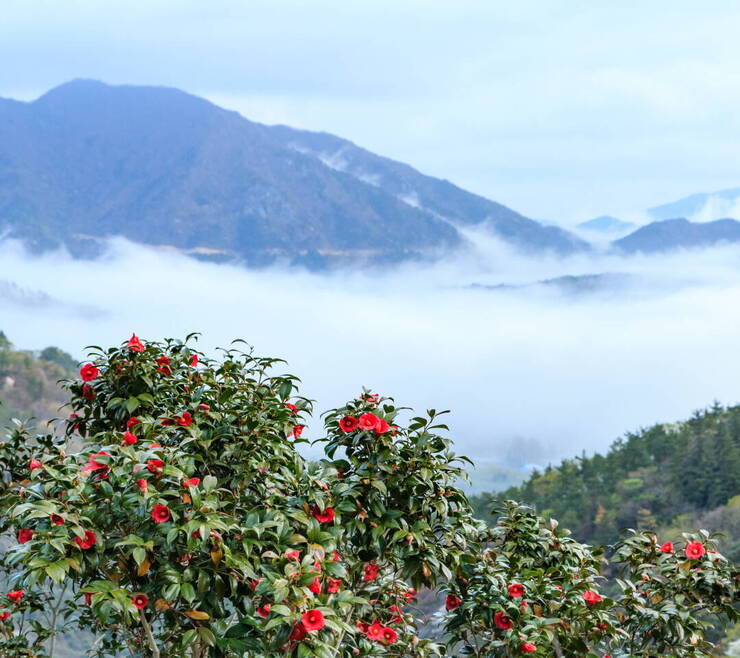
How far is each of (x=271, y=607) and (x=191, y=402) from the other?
1818 millimetres

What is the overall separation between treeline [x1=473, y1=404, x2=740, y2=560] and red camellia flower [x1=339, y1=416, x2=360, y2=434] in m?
36.0

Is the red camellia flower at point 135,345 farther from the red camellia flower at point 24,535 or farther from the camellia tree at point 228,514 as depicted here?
the red camellia flower at point 24,535

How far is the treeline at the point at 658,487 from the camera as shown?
45.1m

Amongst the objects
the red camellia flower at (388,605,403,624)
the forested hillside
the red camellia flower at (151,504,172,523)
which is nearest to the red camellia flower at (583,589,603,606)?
the red camellia flower at (388,605,403,624)

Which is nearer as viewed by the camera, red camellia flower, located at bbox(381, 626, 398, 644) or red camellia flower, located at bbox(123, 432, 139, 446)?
red camellia flower, located at bbox(123, 432, 139, 446)

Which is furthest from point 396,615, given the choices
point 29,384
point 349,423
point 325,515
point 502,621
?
point 29,384

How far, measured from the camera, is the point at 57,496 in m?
4.57

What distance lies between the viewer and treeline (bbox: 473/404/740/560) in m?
45.1

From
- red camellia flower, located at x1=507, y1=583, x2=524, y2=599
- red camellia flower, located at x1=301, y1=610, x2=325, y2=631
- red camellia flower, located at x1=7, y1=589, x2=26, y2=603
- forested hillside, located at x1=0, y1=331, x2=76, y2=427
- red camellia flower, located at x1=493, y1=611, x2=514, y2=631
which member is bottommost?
forested hillside, located at x1=0, y1=331, x2=76, y2=427

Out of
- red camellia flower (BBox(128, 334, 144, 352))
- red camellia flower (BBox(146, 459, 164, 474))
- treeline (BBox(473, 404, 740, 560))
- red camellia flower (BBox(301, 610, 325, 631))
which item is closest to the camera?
red camellia flower (BBox(301, 610, 325, 631))

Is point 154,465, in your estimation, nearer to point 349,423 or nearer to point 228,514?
point 228,514

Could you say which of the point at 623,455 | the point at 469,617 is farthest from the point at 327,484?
the point at 623,455

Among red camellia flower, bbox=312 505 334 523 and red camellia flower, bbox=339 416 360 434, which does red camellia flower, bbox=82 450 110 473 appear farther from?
red camellia flower, bbox=339 416 360 434

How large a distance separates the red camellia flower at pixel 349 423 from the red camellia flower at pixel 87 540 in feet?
4.96
